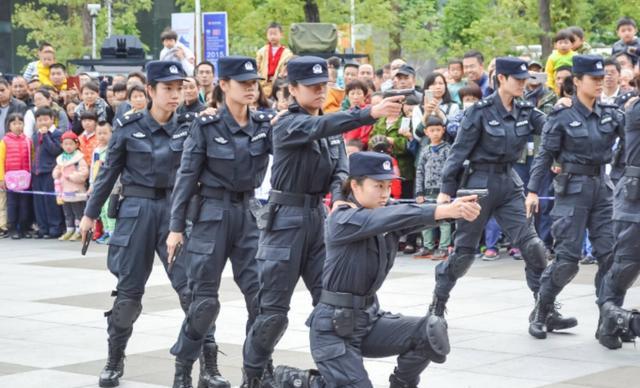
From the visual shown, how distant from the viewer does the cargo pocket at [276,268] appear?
8.23m

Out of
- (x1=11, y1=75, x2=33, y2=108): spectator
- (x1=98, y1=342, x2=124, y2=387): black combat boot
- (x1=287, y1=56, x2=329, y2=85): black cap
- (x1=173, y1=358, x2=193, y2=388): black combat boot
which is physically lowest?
(x1=98, y1=342, x2=124, y2=387): black combat boot

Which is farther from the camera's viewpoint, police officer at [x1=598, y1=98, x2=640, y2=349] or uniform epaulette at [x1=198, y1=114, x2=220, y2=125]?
police officer at [x1=598, y1=98, x2=640, y2=349]

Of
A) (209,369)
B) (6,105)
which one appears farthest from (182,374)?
(6,105)

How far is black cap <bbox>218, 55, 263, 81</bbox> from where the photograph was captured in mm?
8648

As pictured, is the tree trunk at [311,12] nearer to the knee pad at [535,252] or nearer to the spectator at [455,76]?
the spectator at [455,76]

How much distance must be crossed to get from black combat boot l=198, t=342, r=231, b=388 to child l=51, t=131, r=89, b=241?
410 inches

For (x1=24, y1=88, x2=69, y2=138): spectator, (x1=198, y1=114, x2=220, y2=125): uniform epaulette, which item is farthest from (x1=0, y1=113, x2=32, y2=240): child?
(x1=198, y1=114, x2=220, y2=125): uniform epaulette

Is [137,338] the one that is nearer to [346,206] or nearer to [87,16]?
[346,206]

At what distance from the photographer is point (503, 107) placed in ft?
35.9

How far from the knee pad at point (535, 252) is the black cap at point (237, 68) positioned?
3.08 meters

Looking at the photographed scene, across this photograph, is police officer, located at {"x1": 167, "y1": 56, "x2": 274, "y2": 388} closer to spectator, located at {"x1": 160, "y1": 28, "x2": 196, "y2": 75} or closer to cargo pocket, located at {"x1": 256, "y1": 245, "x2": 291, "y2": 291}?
cargo pocket, located at {"x1": 256, "y1": 245, "x2": 291, "y2": 291}

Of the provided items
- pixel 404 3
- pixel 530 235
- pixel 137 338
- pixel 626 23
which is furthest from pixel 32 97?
pixel 404 3

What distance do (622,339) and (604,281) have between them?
465mm

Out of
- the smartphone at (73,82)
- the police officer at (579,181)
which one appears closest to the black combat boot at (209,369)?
the police officer at (579,181)
